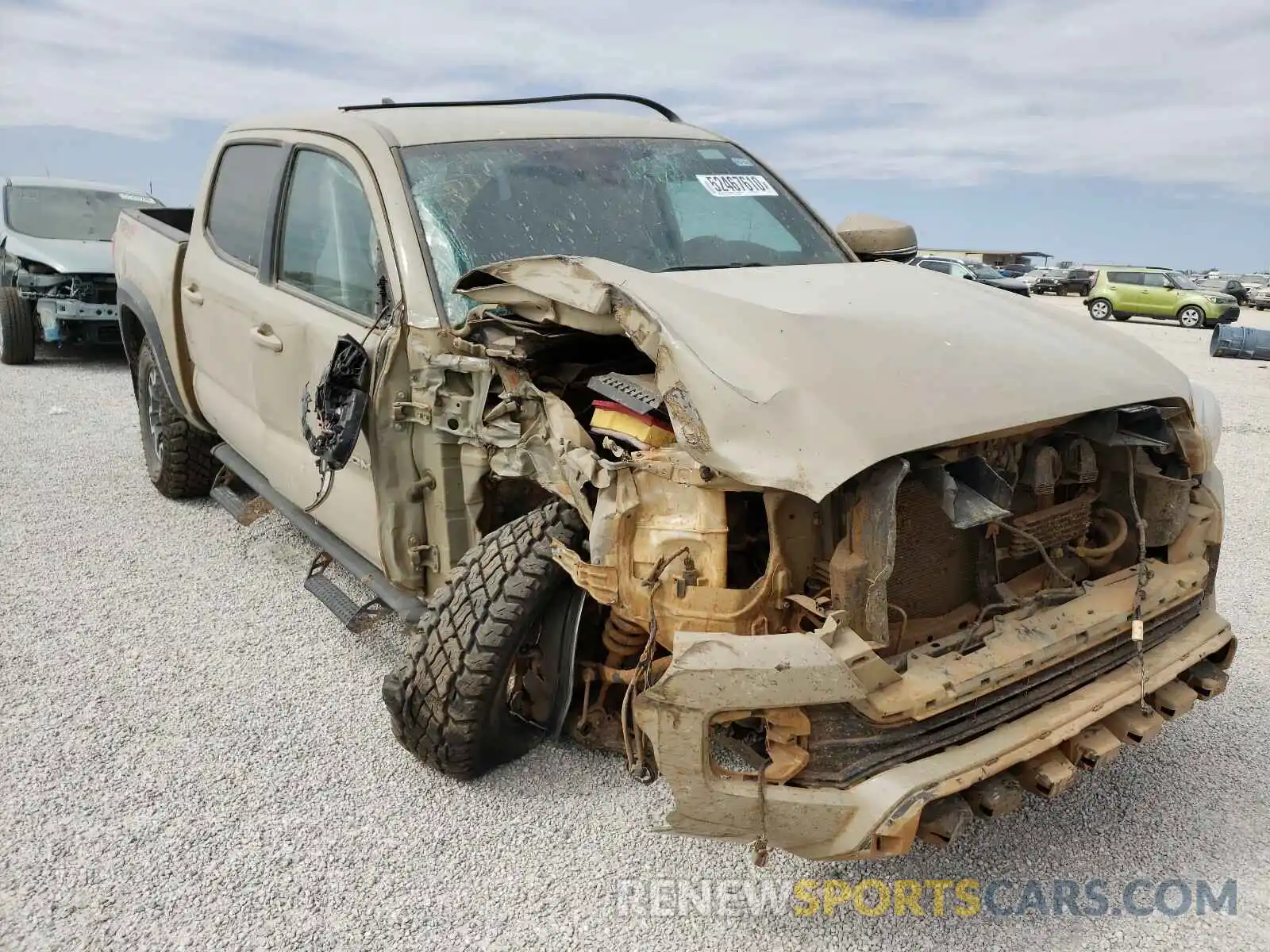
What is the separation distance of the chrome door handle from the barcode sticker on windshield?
1647 mm

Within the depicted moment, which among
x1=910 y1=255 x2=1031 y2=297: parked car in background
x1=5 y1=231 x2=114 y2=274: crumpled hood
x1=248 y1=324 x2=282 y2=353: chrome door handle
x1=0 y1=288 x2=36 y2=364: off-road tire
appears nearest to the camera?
x1=248 y1=324 x2=282 y2=353: chrome door handle

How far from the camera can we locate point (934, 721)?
2191mm

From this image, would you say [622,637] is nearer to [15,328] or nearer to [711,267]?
[711,267]

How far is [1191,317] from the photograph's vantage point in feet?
75.6

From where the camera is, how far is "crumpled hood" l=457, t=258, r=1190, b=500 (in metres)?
2.09

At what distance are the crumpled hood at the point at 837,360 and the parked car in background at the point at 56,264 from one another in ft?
24.5

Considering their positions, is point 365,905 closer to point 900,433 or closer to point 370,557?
point 370,557

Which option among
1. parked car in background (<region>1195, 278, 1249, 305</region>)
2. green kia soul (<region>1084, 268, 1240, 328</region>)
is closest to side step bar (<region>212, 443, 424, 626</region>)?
green kia soul (<region>1084, 268, 1240, 328</region>)

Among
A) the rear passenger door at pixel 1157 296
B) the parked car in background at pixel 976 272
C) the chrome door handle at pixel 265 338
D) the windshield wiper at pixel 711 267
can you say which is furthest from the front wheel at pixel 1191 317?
the chrome door handle at pixel 265 338

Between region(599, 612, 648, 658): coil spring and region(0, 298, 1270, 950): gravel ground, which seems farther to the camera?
region(599, 612, 648, 658): coil spring

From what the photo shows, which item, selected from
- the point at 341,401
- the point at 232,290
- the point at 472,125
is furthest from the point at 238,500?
the point at 472,125

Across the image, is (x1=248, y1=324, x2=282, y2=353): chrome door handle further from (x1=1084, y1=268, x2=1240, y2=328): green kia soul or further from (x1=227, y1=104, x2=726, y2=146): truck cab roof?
(x1=1084, y1=268, x2=1240, y2=328): green kia soul

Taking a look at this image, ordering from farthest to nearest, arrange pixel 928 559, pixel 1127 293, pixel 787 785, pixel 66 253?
1. pixel 1127 293
2. pixel 66 253
3. pixel 928 559
4. pixel 787 785

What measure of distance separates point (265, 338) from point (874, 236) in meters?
2.37
